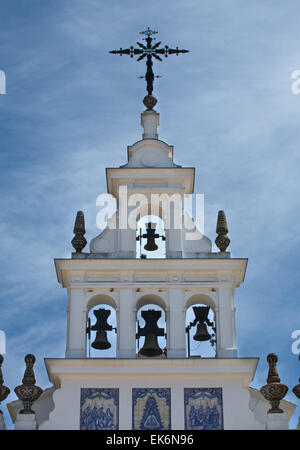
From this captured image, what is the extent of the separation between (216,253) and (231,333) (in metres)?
2.24

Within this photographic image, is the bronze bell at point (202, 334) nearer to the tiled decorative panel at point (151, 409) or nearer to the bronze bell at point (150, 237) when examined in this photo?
the tiled decorative panel at point (151, 409)

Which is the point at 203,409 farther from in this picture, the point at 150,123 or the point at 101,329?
the point at 150,123

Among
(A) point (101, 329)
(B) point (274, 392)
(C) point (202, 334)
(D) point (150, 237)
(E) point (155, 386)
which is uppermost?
(D) point (150, 237)

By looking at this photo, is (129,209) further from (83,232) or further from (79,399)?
(79,399)

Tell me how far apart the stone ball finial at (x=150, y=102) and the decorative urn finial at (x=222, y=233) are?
4480 mm

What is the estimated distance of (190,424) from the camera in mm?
27422

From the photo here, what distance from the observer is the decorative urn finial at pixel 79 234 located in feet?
97.8

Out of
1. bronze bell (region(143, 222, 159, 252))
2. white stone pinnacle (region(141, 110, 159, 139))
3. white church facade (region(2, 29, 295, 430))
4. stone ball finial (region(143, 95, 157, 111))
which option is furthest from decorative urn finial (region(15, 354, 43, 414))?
stone ball finial (region(143, 95, 157, 111))

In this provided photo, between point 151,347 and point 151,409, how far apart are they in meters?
2.11

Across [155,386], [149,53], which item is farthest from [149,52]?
[155,386]

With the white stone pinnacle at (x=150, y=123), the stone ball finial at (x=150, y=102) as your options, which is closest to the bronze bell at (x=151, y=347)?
the white stone pinnacle at (x=150, y=123)

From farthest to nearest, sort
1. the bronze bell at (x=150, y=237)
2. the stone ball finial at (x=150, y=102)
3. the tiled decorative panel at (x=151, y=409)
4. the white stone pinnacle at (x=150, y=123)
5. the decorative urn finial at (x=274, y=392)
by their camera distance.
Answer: the stone ball finial at (x=150, y=102), the white stone pinnacle at (x=150, y=123), the bronze bell at (x=150, y=237), the tiled decorative panel at (x=151, y=409), the decorative urn finial at (x=274, y=392)

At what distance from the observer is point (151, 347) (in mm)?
29250

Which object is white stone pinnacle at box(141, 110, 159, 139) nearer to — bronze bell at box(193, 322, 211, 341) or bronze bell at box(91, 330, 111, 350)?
bronze bell at box(193, 322, 211, 341)
